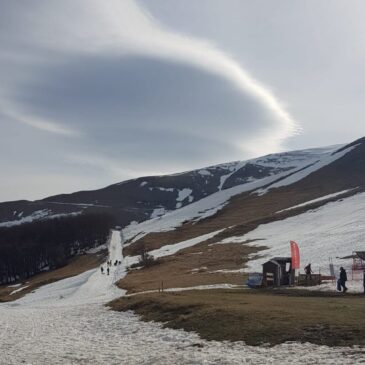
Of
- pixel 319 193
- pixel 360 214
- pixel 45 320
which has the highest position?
pixel 319 193

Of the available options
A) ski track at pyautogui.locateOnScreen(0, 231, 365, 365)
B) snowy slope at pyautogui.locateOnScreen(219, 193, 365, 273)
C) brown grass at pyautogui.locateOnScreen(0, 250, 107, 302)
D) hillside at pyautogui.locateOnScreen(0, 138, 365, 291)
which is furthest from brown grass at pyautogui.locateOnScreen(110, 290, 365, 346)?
brown grass at pyautogui.locateOnScreen(0, 250, 107, 302)

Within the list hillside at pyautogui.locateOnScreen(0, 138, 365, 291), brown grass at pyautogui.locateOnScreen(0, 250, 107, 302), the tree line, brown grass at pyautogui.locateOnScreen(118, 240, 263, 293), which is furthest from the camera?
the tree line

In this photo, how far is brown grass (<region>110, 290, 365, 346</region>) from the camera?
18.9 metres

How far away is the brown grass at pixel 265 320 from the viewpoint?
18.9 m

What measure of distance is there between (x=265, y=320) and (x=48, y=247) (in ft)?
561

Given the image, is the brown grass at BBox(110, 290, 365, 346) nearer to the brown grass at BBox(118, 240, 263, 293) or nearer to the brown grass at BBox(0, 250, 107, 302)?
the brown grass at BBox(118, 240, 263, 293)

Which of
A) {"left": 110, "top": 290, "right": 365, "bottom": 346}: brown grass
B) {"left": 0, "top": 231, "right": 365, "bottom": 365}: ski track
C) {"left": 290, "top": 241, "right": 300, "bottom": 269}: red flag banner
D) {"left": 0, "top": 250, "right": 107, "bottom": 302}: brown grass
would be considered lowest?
{"left": 0, "top": 250, "right": 107, "bottom": 302}: brown grass

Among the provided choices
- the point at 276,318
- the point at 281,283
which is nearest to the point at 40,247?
the point at 281,283

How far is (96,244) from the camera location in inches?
7323

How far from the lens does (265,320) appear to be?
22.3 meters

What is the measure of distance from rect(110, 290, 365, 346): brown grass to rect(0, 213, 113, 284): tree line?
141m

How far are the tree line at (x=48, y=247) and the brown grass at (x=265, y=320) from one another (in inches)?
5543

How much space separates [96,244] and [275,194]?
69132 mm

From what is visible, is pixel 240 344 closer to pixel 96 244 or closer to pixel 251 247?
pixel 251 247
